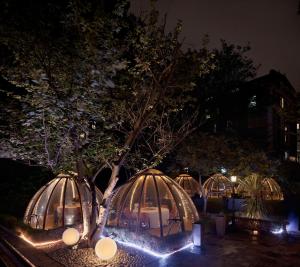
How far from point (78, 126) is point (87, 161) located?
193 cm

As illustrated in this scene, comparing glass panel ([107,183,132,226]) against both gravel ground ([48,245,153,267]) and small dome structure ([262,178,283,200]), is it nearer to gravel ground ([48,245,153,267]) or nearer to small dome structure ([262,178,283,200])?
gravel ground ([48,245,153,267])

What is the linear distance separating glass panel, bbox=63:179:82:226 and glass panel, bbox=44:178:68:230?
19 centimetres

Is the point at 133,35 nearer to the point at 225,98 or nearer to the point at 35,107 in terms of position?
the point at 35,107

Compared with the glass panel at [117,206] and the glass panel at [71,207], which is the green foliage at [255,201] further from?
the glass panel at [71,207]

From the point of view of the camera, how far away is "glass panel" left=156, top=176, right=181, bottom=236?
398 inches

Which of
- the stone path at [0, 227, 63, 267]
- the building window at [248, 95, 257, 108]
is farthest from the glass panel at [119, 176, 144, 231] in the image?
the building window at [248, 95, 257, 108]

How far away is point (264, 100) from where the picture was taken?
1282 inches

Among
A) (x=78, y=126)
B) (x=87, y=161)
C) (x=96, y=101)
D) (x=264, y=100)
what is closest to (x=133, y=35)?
(x=96, y=101)

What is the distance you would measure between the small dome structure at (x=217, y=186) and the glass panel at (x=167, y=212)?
13558 millimetres

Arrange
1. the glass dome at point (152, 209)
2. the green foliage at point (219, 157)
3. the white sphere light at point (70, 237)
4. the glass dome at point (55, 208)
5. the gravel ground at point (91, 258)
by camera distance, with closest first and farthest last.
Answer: the gravel ground at point (91, 258) < the white sphere light at point (70, 237) < the glass dome at point (152, 209) < the glass dome at point (55, 208) < the green foliage at point (219, 157)

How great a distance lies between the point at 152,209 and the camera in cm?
1088

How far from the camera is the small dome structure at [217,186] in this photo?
24681mm

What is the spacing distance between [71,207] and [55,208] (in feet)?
2.25

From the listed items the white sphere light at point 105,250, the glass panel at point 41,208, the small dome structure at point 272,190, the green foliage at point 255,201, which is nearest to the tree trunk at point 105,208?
the white sphere light at point 105,250
